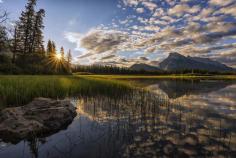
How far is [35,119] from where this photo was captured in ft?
25.9

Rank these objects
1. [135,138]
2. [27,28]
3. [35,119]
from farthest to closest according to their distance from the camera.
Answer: [27,28], [35,119], [135,138]

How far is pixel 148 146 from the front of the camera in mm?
→ 6148

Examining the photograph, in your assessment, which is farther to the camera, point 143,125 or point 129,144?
point 143,125

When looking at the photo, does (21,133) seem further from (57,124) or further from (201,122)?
(201,122)

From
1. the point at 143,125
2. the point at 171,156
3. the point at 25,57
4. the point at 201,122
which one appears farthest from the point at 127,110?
the point at 25,57

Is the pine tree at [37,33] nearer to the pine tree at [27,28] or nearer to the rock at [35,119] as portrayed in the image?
the pine tree at [27,28]

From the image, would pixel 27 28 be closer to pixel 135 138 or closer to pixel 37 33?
pixel 37 33

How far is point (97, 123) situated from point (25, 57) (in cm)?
4350

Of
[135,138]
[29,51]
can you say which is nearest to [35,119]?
[135,138]

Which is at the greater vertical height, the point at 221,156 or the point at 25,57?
the point at 25,57

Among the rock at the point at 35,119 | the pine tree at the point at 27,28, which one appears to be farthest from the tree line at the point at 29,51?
the rock at the point at 35,119

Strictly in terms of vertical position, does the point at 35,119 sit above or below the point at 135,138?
above

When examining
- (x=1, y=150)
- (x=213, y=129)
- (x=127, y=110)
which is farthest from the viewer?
(x=127, y=110)

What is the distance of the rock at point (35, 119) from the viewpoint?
682cm
